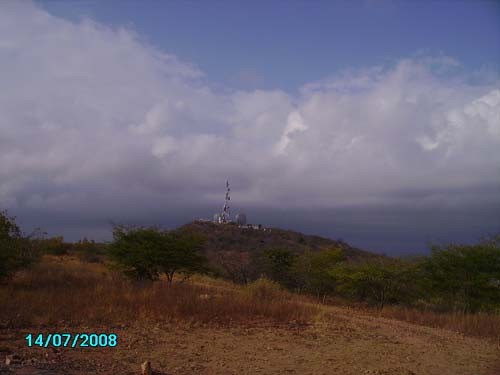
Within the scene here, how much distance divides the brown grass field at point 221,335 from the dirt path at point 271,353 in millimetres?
22

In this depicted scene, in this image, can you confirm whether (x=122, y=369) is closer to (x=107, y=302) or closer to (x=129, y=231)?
(x=107, y=302)

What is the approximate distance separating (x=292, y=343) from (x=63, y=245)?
43064 mm

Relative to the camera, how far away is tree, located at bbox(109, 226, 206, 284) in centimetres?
2289

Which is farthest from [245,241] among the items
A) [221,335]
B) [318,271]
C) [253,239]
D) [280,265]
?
[221,335]

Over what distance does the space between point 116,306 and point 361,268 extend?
1449 centimetres

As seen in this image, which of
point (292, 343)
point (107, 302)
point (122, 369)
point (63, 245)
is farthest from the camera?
point (63, 245)

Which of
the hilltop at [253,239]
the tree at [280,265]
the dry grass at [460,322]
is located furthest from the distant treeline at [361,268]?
the hilltop at [253,239]

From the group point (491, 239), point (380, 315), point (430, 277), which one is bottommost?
point (380, 315)

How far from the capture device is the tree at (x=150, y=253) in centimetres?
2289

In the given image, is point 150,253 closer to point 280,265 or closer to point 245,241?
point 280,265

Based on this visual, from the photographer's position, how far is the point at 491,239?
22.0m

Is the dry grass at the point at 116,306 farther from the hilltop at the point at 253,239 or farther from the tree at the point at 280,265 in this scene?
the hilltop at the point at 253,239

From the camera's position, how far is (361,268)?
79.3 ft

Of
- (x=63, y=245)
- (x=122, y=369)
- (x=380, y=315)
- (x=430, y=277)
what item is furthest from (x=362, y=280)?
(x=63, y=245)
